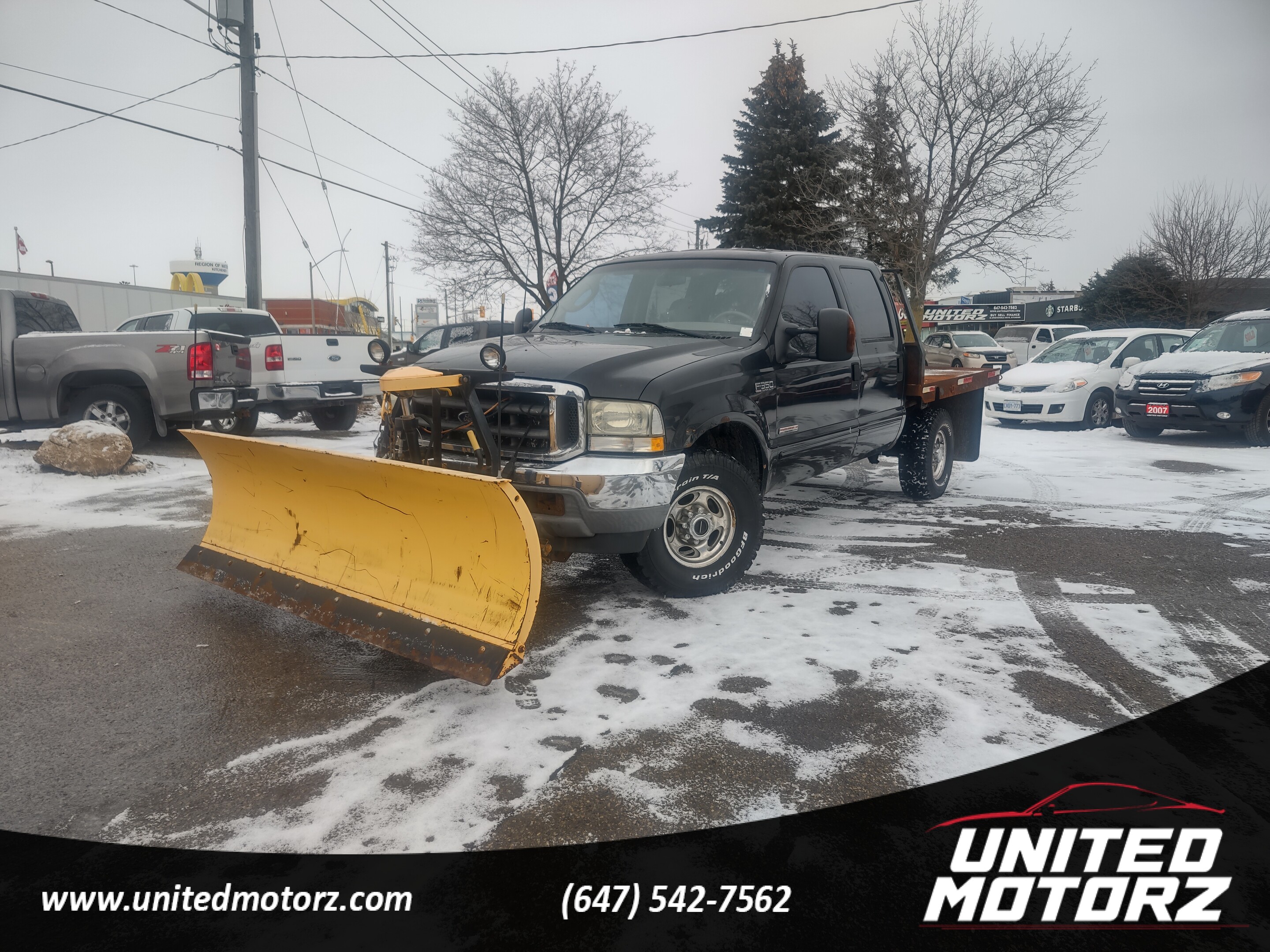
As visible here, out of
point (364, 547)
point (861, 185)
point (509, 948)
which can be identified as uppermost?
point (861, 185)

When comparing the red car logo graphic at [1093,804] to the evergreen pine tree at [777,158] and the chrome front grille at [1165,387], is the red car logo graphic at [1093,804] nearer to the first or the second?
the chrome front grille at [1165,387]

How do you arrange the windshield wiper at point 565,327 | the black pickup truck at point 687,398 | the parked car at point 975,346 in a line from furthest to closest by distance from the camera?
1. the parked car at point 975,346
2. the windshield wiper at point 565,327
3. the black pickup truck at point 687,398

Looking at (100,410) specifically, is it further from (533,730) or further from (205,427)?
(533,730)

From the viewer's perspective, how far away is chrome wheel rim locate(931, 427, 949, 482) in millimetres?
8109

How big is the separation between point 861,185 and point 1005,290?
178 ft

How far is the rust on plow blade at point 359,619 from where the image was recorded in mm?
3498

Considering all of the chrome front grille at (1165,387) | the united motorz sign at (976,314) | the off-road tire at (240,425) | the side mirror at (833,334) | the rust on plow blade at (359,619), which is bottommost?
the rust on plow blade at (359,619)

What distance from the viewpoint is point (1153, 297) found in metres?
35.9

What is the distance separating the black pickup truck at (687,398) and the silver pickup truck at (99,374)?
6.35 metres

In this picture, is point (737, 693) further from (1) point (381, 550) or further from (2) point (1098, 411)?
(2) point (1098, 411)

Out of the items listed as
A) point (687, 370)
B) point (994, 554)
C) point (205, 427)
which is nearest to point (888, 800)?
point (687, 370)

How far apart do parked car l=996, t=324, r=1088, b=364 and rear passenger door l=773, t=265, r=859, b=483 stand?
71.1 feet

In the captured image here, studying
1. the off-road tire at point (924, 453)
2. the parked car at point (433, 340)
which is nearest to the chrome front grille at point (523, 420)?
the off-road tire at point (924, 453)

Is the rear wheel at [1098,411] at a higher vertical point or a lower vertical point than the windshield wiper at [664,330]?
lower
